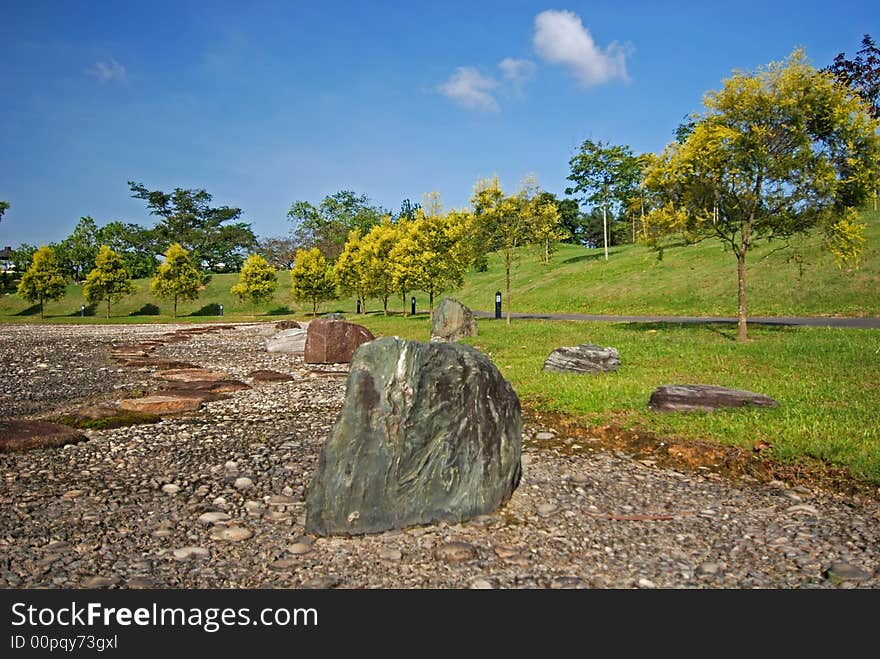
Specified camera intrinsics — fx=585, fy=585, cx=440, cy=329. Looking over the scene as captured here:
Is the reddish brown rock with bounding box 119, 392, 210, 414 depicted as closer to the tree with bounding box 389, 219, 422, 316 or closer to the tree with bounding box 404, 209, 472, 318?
the tree with bounding box 404, 209, 472, 318

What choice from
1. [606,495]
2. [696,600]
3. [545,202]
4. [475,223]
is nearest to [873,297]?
[545,202]

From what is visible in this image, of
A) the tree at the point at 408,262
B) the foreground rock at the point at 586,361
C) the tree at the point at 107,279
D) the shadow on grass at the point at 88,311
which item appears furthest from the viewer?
the shadow on grass at the point at 88,311

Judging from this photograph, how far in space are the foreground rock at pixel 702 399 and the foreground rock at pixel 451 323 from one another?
11596mm

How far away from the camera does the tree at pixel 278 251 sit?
86250 millimetres

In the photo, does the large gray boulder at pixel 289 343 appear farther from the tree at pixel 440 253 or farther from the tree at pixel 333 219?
the tree at pixel 333 219

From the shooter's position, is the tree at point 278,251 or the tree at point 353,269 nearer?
the tree at point 353,269

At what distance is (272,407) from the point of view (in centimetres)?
912

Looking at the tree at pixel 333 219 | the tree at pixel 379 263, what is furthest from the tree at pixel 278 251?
the tree at pixel 379 263

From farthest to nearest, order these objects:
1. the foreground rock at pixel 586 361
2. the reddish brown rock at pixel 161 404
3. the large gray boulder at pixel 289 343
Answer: the large gray boulder at pixel 289 343 → the foreground rock at pixel 586 361 → the reddish brown rock at pixel 161 404

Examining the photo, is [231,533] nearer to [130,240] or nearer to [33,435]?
[33,435]

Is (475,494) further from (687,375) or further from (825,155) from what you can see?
(825,155)

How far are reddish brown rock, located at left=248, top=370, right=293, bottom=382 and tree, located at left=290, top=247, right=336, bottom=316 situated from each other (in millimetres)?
33766

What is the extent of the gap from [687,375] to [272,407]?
713 centimetres

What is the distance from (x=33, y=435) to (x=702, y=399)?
26.7 ft
